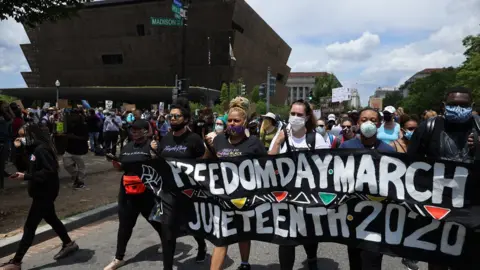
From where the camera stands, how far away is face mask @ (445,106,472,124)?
133 inches

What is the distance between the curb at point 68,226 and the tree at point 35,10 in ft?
16.7

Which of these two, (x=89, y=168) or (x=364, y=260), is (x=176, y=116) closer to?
(x=364, y=260)

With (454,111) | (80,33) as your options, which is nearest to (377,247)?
(454,111)

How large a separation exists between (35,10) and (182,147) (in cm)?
765

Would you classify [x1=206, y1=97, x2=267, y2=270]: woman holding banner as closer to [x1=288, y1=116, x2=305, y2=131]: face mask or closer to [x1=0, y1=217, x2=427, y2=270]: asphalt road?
[x1=288, y1=116, x2=305, y2=131]: face mask

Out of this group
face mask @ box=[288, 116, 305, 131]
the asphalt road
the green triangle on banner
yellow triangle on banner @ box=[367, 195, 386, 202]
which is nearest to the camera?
yellow triangle on banner @ box=[367, 195, 386, 202]

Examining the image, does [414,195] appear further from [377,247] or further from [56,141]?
[56,141]

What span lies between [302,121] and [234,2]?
39664mm

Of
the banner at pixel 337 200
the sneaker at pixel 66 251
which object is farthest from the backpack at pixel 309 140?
the sneaker at pixel 66 251

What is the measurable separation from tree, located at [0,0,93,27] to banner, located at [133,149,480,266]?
281 inches

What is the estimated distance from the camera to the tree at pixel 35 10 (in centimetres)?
903

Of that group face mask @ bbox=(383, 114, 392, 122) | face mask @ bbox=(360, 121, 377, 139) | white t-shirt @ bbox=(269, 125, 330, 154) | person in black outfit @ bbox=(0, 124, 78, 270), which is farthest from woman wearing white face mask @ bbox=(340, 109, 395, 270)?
person in black outfit @ bbox=(0, 124, 78, 270)

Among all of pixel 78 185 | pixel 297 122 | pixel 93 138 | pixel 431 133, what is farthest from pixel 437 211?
pixel 93 138

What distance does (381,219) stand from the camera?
3.34 metres
